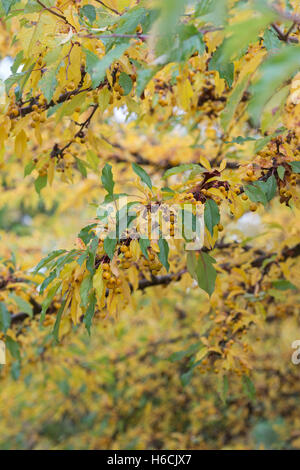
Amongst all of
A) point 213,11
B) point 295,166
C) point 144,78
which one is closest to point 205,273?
point 295,166

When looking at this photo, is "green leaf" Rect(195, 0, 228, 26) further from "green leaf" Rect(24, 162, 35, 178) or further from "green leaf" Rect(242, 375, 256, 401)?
"green leaf" Rect(242, 375, 256, 401)

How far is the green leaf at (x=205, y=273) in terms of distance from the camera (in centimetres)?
124

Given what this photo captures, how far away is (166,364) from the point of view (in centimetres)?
396

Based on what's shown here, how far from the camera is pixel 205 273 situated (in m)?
1.25

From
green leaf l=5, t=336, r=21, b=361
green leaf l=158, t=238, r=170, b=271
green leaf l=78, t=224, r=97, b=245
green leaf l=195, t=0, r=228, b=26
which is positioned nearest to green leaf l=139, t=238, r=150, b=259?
green leaf l=158, t=238, r=170, b=271

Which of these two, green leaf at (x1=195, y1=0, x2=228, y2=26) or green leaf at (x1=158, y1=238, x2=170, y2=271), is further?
green leaf at (x1=158, y1=238, x2=170, y2=271)

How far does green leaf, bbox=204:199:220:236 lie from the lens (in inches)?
45.8

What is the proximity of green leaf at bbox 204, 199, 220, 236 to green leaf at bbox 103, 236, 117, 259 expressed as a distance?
0.26 metres

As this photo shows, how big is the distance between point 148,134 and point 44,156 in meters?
2.08

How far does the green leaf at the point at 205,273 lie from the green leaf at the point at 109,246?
282 mm

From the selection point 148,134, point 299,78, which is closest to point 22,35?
point 299,78

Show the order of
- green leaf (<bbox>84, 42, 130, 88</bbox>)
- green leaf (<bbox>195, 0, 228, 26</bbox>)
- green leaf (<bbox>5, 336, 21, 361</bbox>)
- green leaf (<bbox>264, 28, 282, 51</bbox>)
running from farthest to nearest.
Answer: green leaf (<bbox>5, 336, 21, 361</bbox>) < green leaf (<bbox>264, 28, 282, 51</bbox>) < green leaf (<bbox>84, 42, 130, 88</bbox>) < green leaf (<bbox>195, 0, 228, 26</bbox>)

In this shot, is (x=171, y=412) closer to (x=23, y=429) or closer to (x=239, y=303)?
(x=23, y=429)

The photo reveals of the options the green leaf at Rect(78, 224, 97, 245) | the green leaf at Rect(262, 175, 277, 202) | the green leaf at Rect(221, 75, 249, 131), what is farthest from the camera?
the green leaf at Rect(262, 175, 277, 202)
